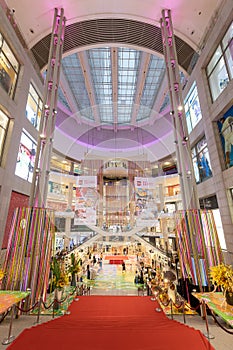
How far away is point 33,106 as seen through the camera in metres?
10.2

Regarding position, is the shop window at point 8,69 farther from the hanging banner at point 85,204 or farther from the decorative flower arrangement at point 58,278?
the hanging banner at point 85,204

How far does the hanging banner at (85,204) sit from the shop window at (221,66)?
1071 cm

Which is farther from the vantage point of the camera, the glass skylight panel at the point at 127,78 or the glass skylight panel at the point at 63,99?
the glass skylight panel at the point at 63,99

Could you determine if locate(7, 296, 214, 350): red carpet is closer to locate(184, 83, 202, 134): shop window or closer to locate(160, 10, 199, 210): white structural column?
locate(160, 10, 199, 210): white structural column

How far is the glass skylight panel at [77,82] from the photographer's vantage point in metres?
13.2

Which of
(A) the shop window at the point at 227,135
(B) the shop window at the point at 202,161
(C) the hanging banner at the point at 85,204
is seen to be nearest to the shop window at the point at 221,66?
(A) the shop window at the point at 227,135

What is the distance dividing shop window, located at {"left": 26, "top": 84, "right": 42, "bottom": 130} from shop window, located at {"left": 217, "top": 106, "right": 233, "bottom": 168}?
31.8ft

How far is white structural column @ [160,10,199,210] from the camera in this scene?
590 centimetres

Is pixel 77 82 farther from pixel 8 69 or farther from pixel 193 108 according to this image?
pixel 193 108

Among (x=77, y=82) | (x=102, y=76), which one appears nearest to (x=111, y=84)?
(x=102, y=76)

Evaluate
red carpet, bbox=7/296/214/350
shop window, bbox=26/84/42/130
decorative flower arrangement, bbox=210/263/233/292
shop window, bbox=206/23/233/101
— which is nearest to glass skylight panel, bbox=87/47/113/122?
shop window, bbox=26/84/42/130

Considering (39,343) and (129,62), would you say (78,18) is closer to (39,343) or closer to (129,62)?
(129,62)

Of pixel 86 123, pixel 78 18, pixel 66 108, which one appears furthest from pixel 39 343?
pixel 86 123

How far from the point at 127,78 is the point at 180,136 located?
35.2 feet
